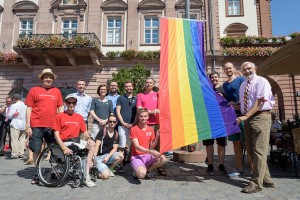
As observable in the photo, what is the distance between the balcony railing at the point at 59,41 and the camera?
16297 mm

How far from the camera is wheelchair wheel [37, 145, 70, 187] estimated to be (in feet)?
13.3

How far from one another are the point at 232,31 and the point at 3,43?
17.0 metres

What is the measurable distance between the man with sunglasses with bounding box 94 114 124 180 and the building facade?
1290 cm

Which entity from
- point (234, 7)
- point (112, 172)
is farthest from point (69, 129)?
point (234, 7)

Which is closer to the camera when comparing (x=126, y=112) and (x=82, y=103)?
(x=126, y=112)

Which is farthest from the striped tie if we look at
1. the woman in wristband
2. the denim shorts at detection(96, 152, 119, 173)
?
the denim shorts at detection(96, 152, 119, 173)

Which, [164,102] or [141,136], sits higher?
[164,102]

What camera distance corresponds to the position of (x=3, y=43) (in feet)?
60.1

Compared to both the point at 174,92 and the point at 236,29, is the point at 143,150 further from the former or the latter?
the point at 236,29

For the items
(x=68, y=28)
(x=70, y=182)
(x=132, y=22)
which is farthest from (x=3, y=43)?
(x=70, y=182)

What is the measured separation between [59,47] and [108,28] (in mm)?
4025

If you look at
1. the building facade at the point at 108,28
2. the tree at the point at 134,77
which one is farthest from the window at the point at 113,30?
the tree at the point at 134,77

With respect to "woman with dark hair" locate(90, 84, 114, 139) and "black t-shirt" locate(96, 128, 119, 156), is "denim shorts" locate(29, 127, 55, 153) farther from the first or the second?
"woman with dark hair" locate(90, 84, 114, 139)

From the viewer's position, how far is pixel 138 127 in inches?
179
